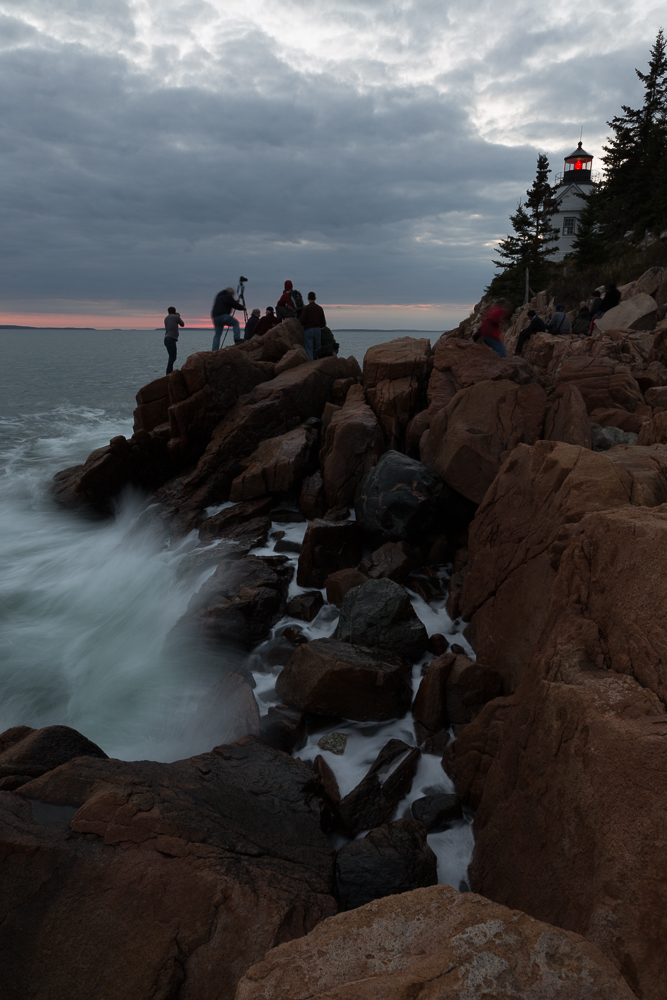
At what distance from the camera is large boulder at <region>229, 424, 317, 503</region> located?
36.6ft

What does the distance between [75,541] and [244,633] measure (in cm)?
714

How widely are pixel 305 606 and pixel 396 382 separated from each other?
5912 millimetres

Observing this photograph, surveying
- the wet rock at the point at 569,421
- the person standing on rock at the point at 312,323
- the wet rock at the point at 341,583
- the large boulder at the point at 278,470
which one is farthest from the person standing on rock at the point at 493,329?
the person standing on rock at the point at 312,323

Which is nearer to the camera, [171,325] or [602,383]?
[602,383]

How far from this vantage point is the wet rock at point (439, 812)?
484 centimetres

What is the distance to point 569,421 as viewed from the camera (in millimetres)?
8320

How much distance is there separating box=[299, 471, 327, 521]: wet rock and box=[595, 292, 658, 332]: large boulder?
14.7 meters

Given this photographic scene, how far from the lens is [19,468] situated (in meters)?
18.8

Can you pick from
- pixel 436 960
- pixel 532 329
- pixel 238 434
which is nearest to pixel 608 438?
pixel 238 434

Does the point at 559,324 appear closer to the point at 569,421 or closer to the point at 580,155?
the point at 569,421

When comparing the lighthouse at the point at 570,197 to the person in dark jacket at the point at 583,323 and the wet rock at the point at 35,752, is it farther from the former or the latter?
the wet rock at the point at 35,752

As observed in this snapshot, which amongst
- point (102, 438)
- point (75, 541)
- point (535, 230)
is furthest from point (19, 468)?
point (535, 230)

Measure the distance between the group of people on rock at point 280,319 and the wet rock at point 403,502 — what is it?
794cm

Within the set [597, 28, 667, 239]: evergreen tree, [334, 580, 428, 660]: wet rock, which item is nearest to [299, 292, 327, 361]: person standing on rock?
[334, 580, 428, 660]: wet rock
